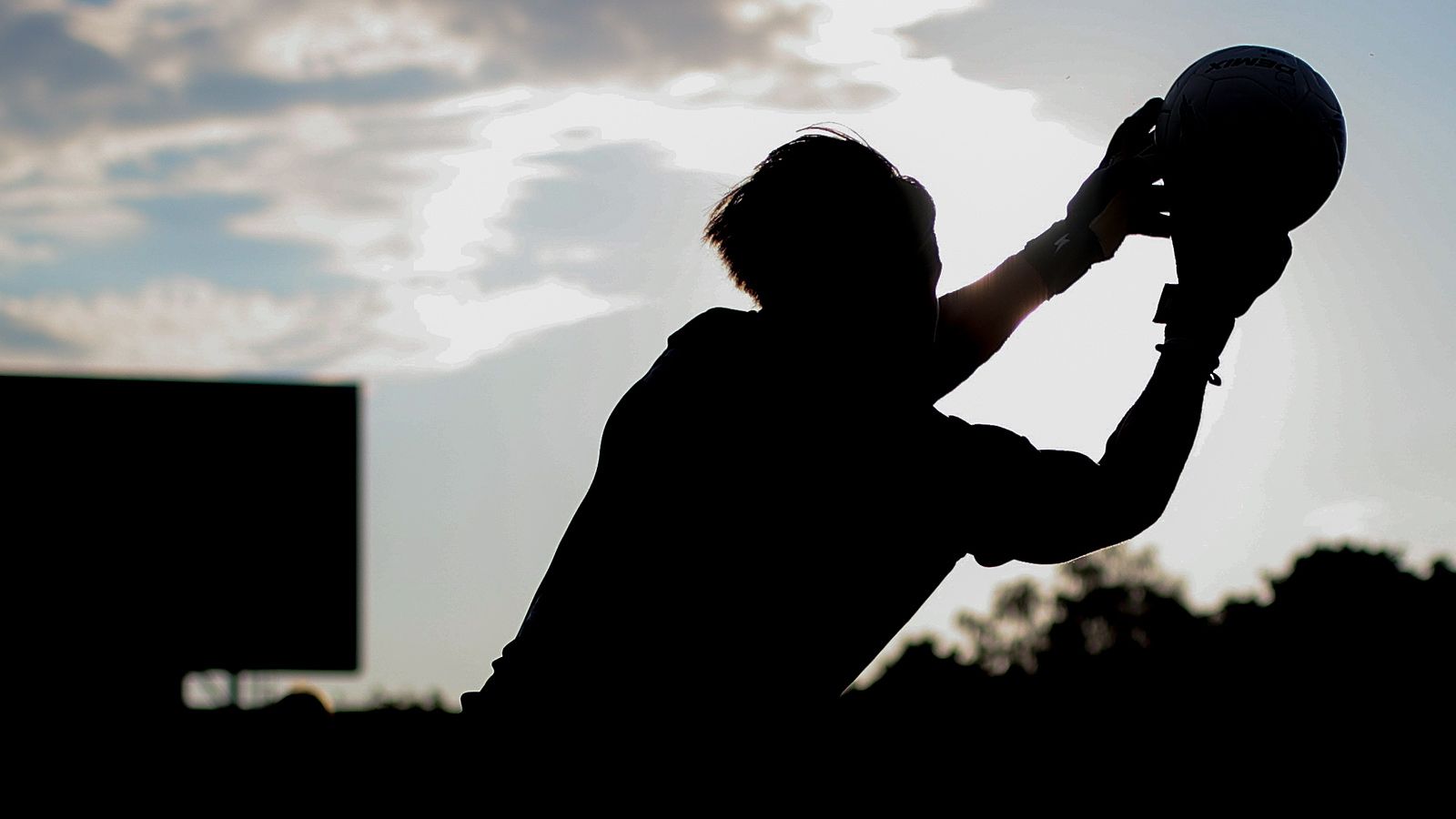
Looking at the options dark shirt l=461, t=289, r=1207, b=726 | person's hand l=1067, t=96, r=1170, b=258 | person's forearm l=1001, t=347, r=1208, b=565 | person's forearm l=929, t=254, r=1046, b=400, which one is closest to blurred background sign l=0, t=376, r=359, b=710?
person's forearm l=929, t=254, r=1046, b=400

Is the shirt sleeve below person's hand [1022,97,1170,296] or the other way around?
below

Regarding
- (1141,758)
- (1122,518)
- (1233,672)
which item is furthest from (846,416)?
(1233,672)

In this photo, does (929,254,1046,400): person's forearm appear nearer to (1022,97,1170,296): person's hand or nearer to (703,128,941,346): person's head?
(1022,97,1170,296): person's hand

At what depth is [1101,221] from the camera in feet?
12.4

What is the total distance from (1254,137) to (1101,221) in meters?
0.46

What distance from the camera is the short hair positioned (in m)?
2.73

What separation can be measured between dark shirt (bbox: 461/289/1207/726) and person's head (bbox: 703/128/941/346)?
9 cm

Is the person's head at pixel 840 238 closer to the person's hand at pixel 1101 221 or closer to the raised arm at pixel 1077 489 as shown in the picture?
the raised arm at pixel 1077 489

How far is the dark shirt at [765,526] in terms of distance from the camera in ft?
8.50

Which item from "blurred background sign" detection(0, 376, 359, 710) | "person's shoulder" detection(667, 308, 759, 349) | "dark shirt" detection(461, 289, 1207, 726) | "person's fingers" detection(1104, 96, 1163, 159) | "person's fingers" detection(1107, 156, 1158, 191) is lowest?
"dark shirt" detection(461, 289, 1207, 726)

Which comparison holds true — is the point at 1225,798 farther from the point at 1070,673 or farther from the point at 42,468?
the point at 1070,673

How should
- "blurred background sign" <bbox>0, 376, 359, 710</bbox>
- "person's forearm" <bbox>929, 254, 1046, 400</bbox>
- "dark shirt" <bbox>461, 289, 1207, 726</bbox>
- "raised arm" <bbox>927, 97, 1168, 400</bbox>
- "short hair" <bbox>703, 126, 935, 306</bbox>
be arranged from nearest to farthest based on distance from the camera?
1. "dark shirt" <bbox>461, 289, 1207, 726</bbox>
2. "short hair" <bbox>703, 126, 935, 306</bbox>
3. "person's forearm" <bbox>929, 254, 1046, 400</bbox>
4. "raised arm" <bbox>927, 97, 1168, 400</bbox>
5. "blurred background sign" <bbox>0, 376, 359, 710</bbox>

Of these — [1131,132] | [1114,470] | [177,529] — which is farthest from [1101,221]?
[177,529]

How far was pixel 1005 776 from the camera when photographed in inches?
851
